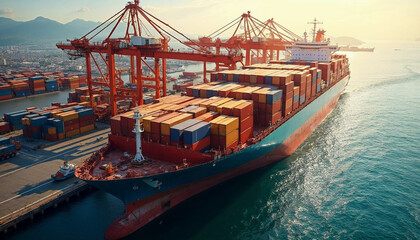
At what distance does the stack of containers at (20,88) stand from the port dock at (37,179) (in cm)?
3344

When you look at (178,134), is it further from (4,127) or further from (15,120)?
(4,127)

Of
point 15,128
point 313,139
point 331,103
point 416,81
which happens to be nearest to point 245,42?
point 331,103

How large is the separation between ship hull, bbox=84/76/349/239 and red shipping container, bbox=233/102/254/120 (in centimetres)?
239

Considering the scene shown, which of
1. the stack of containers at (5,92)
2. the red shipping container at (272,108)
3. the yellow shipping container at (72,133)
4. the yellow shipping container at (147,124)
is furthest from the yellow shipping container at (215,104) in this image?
the stack of containers at (5,92)

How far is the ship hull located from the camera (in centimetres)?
1772

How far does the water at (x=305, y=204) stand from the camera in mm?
18453

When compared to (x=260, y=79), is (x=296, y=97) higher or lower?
lower

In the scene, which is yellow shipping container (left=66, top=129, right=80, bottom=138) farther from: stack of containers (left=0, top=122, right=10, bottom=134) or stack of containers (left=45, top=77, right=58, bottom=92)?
stack of containers (left=45, top=77, right=58, bottom=92)

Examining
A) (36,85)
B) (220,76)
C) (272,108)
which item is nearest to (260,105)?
(272,108)

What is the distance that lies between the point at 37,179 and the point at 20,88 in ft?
158

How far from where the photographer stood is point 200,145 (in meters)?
19.2

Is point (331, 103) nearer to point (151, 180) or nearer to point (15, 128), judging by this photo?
point (151, 180)

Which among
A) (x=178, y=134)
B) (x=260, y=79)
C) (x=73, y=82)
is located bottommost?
(x=178, y=134)

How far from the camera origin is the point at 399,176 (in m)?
24.1
